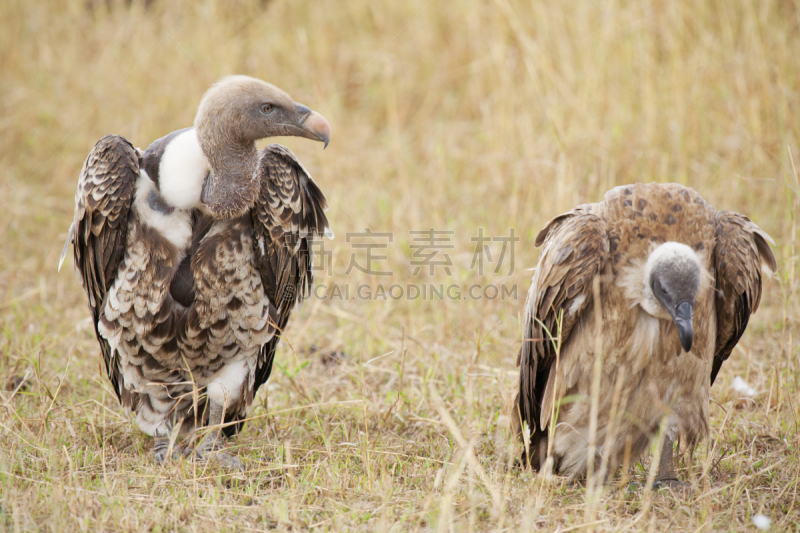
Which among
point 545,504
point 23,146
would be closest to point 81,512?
point 545,504

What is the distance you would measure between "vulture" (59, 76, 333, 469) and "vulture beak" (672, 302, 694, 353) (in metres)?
1.81

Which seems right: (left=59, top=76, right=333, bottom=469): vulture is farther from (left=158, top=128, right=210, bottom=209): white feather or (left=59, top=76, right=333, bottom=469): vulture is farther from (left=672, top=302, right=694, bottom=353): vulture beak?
(left=672, top=302, right=694, bottom=353): vulture beak

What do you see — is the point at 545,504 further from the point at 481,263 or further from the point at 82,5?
the point at 82,5

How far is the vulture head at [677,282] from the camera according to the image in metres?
2.84

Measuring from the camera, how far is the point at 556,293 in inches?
124

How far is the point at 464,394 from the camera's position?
4.01 meters

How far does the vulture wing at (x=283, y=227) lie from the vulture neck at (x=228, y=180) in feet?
0.30

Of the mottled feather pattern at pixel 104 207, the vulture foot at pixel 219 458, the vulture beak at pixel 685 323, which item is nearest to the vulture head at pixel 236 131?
the mottled feather pattern at pixel 104 207

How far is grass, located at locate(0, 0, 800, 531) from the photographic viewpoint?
301 cm

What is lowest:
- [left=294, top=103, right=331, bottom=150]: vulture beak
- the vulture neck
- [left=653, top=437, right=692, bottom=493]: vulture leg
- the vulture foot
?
the vulture foot

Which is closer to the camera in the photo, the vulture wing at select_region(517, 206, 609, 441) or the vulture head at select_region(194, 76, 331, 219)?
the vulture wing at select_region(517, 206, 609, 441)

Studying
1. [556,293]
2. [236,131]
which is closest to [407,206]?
[236,131]

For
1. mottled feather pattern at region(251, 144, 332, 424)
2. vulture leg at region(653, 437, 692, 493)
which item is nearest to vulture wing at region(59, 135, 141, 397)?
mottled feather pattern at region(251, 144, 332, 424)

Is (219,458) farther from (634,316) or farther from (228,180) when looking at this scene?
(634,316)
